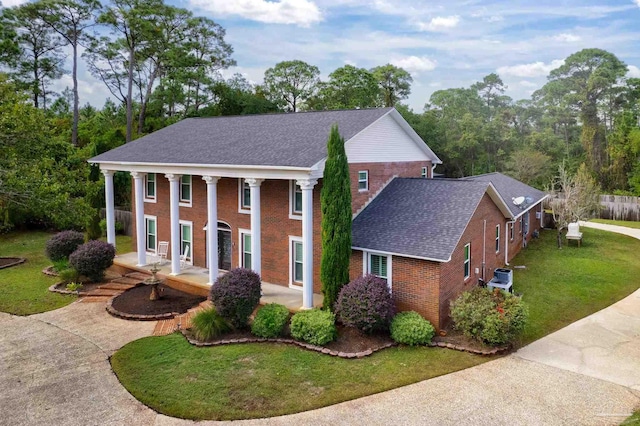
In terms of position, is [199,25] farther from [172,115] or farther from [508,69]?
[508,69]

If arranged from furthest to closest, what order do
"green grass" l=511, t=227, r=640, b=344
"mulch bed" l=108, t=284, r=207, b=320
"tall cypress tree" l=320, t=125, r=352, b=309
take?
"mulch bed" l=108, t=284, r=207, b=320
"green grass" l=511, t=227, r=640, b=344
"tall cypress tree" l=320, t=125, r=352, b=309

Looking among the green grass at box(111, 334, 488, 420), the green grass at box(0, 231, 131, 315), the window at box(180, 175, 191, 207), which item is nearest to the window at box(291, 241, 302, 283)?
the green grass at box(111, 334, 488, 420)

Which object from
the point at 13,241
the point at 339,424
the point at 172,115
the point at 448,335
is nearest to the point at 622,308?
the point at 448,335

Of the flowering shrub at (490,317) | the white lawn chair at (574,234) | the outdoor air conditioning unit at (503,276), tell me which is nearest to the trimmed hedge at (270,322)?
the flowering shrub at (490,317)

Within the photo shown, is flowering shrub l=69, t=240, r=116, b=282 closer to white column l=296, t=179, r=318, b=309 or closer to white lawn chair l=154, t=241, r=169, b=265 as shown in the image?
white lawn chair l=154, t=241, r=169, b=265

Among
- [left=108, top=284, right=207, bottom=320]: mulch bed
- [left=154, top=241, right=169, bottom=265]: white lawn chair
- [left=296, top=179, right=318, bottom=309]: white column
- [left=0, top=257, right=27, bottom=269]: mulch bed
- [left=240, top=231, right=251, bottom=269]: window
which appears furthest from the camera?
[left=0, top=257, right=27, bottom=269]: mulch bed

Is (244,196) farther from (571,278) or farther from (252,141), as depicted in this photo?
(571,278)
